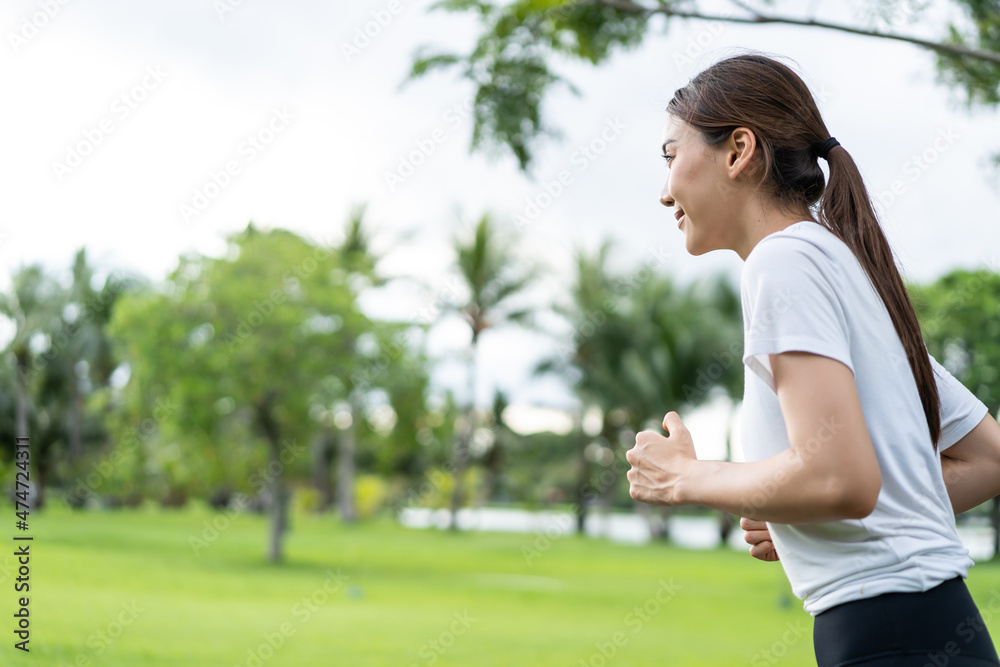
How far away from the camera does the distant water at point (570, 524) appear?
30.6m

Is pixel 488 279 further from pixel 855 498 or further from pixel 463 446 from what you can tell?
pixel 855 498

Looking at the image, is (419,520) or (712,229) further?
(419,520)

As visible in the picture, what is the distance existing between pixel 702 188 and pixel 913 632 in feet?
2.03

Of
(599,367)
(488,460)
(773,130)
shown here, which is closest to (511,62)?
(773,130)

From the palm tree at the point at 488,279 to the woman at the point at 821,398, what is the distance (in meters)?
26.1

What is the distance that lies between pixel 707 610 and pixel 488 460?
22.4 m

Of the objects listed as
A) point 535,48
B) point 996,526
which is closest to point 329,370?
point 535,48

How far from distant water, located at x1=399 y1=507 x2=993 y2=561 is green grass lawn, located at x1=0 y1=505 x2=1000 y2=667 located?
10.5 metres

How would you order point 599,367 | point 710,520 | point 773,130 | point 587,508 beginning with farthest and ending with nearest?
1. point 710,520
2. point 587,508
3. point 599,367
4. point 773,130

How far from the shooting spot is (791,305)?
105 centimetres

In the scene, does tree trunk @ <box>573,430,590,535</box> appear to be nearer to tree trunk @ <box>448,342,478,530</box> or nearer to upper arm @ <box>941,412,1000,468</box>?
tree trunk @ <box>448,342,478,530</box>

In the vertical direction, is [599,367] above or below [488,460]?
above

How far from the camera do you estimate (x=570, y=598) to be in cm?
1273

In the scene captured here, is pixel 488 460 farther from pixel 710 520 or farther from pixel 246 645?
pixel 246 645
